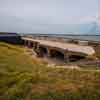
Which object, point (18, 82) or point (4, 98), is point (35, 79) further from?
point (4, 98)

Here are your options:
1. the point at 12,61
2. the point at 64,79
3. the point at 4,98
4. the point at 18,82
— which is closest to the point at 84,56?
the point at 12,61

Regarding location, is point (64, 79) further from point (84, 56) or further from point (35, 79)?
point (84, 56)

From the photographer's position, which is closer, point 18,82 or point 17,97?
point 17,97

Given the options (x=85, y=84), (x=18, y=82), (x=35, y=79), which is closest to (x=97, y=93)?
(x=85, y=84)

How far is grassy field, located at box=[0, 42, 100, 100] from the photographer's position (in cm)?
137

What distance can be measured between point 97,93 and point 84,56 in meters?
1.79

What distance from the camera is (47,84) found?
154cm

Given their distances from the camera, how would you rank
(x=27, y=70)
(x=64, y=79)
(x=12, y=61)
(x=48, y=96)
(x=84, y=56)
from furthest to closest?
(x=84, y=56)
(x=12, y=61)
(x=27, y=70)
(x=64, y=79)
(x=48, y=96)

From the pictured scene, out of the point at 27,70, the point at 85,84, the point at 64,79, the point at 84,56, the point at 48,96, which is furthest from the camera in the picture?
the point at 84,56

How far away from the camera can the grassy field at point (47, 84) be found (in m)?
1.37

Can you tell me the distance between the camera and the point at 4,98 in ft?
4.46

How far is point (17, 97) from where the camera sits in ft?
4.46

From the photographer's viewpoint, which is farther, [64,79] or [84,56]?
[84,56]

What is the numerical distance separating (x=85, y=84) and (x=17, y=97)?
54 cm
